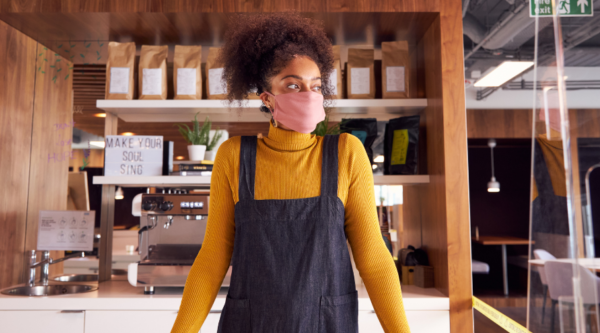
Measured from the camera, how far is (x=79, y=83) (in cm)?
282

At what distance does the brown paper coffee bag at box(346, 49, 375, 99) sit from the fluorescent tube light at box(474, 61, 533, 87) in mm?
2340

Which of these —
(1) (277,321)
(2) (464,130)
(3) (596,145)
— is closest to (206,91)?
(2) (464,130)

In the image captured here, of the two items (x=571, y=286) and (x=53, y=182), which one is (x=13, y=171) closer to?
(x=53, y=182)

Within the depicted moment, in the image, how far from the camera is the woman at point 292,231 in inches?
41.1

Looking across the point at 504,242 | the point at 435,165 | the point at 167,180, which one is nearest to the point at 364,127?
the point at 435,165

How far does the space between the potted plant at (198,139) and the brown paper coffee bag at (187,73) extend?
6.8 inches

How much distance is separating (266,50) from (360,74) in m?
1.30

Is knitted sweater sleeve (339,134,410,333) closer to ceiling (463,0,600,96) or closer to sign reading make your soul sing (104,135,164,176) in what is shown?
ceiling (463,0,600,96)

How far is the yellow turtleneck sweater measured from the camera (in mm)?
1022

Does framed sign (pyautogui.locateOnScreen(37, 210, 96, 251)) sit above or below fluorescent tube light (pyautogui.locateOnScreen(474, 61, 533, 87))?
below

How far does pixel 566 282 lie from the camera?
1323 mm

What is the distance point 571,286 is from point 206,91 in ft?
6.24

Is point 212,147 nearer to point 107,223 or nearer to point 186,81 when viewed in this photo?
point 186,81

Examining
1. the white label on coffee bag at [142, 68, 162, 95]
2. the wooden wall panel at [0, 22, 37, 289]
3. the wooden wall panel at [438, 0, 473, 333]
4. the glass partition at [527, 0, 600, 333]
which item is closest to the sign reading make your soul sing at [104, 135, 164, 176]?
the white label on coffee bag at [142, 68, 162, 95]
